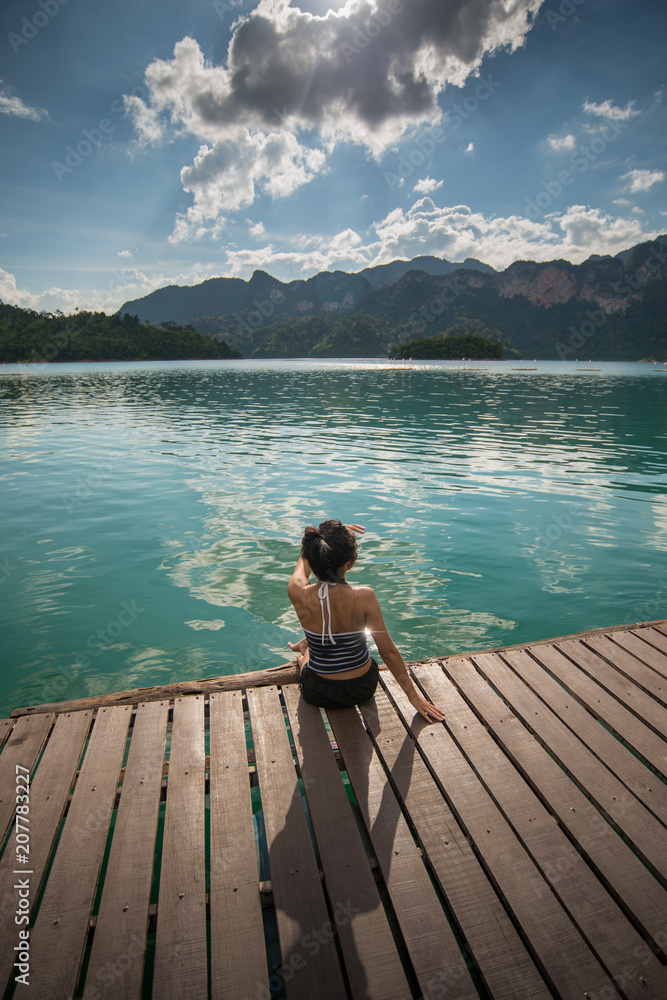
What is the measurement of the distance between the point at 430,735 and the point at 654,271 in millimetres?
229417

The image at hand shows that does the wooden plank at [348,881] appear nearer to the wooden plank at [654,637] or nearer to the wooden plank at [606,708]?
the wooden plank at [606,708]

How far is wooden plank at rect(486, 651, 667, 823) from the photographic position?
318cm

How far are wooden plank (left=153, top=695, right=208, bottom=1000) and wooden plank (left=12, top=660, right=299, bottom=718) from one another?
0.50 meters

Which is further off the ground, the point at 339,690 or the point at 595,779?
the point at 339,690

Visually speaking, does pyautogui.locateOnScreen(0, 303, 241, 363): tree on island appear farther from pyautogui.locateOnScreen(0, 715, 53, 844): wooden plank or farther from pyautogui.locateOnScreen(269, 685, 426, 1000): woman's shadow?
pyautogui.locateOnScreen(269, 685, 426, 1000): woman's shadow

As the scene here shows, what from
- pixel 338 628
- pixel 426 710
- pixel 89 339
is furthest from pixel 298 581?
pixel 89 339

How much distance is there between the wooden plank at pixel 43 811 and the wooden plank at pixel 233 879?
3.05ft

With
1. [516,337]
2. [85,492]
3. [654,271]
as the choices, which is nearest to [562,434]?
[85,492]

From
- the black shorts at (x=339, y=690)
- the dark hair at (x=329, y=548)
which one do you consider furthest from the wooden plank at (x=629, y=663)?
the dark hair at (x=329, y=548)

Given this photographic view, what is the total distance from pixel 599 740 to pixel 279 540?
6253 millimetres

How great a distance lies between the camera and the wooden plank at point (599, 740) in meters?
3.18

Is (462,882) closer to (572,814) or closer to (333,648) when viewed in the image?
(572,814)

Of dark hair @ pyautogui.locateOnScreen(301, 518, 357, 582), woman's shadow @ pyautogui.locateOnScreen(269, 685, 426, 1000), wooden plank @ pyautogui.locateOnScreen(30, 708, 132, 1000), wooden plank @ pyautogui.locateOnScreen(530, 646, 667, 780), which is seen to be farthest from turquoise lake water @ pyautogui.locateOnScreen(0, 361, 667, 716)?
dark hair @ pyautogui.locateOnScreen(301, 518, 357, 582)

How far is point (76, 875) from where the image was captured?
2656 millimetres
